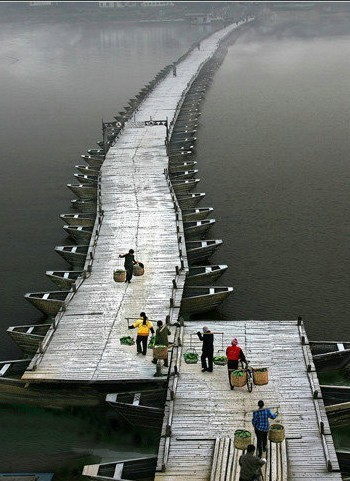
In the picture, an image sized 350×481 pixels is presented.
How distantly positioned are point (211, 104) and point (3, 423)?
7107 centimetres

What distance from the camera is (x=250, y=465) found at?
21.9 metres

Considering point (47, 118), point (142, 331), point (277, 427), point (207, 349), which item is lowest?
point (277, 427)

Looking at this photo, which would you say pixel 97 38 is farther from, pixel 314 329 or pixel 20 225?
pixel 314 329

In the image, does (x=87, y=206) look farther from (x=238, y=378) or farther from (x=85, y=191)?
(x=238, y=378)

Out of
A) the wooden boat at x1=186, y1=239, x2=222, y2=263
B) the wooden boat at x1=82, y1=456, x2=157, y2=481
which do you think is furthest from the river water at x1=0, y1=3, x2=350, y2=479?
the wooden boat at x1=82, y1=456, x2=157, y2=481

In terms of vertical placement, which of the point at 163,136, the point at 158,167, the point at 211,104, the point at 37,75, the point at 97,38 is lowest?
the point at 158,167

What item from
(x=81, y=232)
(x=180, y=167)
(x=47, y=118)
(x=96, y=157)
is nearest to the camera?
(x=81, y=232)

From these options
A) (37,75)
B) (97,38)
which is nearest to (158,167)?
(37,75)

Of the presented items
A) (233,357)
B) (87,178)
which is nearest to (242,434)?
(233,357)

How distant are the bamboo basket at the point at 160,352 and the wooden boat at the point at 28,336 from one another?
6.68 m

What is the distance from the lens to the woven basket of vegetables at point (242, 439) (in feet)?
79.7

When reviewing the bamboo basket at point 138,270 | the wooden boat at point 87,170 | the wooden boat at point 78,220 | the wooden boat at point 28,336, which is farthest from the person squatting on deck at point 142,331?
the wooden boat at point 87,170

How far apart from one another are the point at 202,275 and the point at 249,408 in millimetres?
14045

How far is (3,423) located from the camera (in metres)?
32.1
